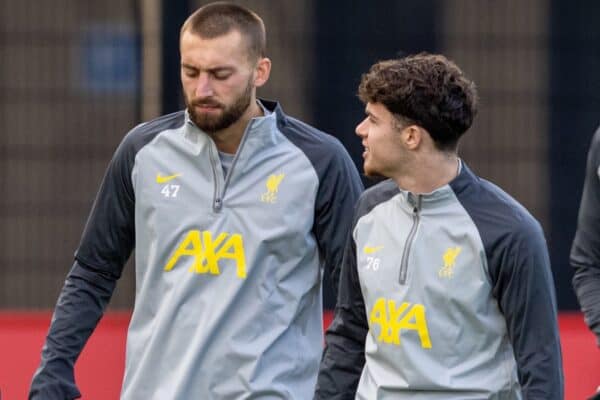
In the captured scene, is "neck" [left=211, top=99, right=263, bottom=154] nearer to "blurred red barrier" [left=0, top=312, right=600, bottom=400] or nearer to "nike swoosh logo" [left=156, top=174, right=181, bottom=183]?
"nike swoosh logo" [left=156, top=174, right=181, bottom=183]

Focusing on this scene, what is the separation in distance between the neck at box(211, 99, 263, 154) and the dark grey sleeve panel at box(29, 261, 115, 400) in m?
0.48

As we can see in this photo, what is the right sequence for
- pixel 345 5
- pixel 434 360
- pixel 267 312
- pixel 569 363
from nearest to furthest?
1. pixel 434 360
2. pixel 267 312
3. pixel 569 363
4. pixel 345 5

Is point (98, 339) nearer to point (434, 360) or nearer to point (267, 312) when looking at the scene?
point (267, 312)

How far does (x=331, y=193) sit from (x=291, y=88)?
3.52m

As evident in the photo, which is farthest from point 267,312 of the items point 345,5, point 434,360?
point 345,5

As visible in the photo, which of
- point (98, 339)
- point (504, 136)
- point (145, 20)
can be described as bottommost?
point (98, 339)

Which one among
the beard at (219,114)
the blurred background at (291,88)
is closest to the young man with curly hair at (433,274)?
the beard at (219,114)

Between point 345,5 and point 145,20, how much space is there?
2.94 ft

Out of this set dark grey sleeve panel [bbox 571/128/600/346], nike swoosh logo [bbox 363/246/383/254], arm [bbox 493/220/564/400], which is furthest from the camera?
dark grey sleeve panel [bbox 571/128/600/346]

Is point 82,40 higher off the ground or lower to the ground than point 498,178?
higher

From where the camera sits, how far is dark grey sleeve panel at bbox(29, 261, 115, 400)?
4.38 m

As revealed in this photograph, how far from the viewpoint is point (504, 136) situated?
26.2 ft

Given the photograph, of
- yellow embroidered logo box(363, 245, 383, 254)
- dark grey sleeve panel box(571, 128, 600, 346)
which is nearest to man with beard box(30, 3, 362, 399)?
yellow embroidered logo box(363, 245, 383, 254)

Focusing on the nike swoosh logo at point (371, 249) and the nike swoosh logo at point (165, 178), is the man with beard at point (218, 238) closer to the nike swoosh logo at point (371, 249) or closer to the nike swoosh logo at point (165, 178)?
the nike swoosh logo at point (165, 178)
